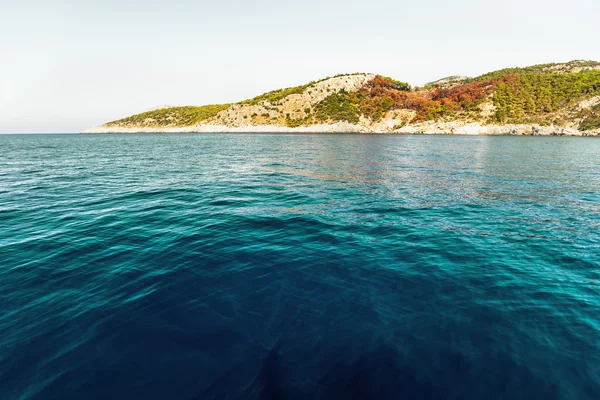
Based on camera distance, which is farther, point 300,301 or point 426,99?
point 426,99

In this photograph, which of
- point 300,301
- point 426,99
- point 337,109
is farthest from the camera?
point 337,109

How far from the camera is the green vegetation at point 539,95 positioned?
131500 mm

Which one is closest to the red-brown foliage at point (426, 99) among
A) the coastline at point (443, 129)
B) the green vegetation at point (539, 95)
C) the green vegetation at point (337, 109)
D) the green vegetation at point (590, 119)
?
the green vegetation at point (337, 109)

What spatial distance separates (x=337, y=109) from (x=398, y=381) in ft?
615

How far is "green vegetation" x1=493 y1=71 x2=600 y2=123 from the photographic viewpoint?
431 ft

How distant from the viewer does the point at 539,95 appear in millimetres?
144125

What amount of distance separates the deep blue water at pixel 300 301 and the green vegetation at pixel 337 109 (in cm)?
16350

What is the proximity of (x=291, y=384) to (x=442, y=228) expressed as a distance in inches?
449

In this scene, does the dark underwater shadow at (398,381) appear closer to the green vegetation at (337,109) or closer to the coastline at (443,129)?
the coastline at (443,129)

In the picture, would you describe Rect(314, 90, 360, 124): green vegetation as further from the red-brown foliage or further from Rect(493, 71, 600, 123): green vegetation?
Rect(493, 71, 600, 123): green vegetation

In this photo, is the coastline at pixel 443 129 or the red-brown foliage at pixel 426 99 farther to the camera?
the red-brown foliage at pixel 426 99

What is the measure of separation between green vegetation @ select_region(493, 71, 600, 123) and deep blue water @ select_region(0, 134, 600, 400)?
155342 millimetres

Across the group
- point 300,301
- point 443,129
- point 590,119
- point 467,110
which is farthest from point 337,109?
point 300,301

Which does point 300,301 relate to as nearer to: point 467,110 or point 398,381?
point 398,381
